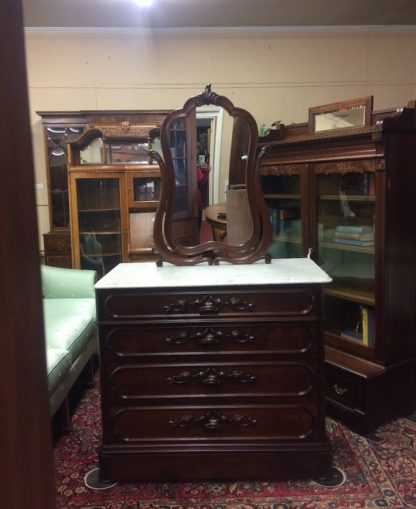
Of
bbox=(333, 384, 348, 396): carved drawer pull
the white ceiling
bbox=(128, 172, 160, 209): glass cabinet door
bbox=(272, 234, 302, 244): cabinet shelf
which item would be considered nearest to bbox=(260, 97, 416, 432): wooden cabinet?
bbox=(333, 384, 348, 396): carved drawer pull

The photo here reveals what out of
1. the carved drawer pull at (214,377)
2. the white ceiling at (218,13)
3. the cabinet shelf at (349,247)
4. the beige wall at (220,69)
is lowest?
the carved drawer pull at (214,377)

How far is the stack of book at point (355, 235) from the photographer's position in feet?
7.89

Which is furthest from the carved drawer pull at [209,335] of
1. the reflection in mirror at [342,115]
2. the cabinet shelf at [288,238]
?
the reflection in mirror at [342,115]

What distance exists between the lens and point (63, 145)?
4.01m

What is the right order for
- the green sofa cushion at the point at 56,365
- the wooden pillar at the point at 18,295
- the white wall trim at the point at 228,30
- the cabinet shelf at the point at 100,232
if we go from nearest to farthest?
the wooden pillar at the point at 18,295 < the green sofa cushion at the point at 56,365 < the cabinet shelf at the point at 100,232 < the white wall trim at the point at 228,30

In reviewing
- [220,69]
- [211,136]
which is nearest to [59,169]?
[211,136]

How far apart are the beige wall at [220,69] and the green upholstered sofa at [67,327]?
4.13 ft

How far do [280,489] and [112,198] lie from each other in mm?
2667

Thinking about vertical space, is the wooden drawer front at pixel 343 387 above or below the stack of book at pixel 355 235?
below

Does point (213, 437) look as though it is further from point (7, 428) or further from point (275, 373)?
point (7, 428)

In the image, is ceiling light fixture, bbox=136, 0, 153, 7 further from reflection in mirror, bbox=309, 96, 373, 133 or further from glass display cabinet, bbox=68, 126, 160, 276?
reflection in mirror, bbox=309, 96, 373, 133

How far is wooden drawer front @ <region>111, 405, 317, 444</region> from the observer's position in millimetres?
1888

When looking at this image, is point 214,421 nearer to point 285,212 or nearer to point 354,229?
point 354,229

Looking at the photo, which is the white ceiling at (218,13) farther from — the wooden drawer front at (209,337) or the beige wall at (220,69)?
the wooden drawer front at (209,337)
